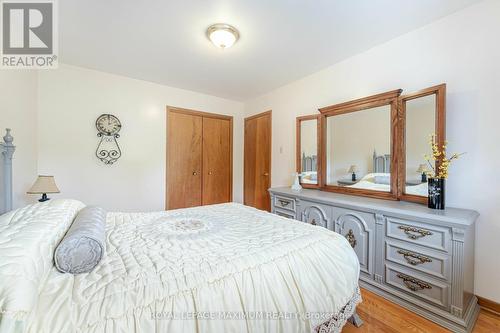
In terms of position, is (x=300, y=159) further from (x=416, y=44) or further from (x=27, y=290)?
(x=27, y=290)

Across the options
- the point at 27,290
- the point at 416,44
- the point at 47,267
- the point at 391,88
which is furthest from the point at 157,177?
the point at 416,44

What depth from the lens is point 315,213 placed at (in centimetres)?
238

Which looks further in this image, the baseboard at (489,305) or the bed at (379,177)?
the bed at (379,177)

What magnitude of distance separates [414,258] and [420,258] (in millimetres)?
40

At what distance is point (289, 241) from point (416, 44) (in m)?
2.21

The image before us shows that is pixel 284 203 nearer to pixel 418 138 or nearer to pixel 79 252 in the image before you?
pixel 418 138

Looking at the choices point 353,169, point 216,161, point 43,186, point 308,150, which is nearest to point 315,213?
point 353,169

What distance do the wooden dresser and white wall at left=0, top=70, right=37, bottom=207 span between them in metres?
3.07

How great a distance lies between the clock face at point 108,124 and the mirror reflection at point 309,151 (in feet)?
8.86

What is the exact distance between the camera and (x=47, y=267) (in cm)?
83

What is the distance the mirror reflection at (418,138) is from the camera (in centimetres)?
188

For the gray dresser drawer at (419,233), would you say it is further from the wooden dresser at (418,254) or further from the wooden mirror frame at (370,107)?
the wooden mirror frame at (370,107)

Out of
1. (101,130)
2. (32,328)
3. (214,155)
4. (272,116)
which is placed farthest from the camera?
(214,155)

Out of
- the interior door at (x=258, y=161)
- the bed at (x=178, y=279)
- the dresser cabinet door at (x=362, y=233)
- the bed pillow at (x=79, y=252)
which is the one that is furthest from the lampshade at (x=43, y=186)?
the dresser cabinet door at (x=362, y=233)
